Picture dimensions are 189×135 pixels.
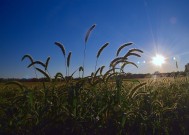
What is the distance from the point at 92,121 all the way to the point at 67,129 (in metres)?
0.36

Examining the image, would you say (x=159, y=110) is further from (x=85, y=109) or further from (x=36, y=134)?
(x=36, y=134)

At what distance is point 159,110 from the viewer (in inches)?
197

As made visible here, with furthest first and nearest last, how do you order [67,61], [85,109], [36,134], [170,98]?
[170,98] → [67,61] → [85,109] → [36,134]

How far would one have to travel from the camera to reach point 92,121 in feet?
14.0

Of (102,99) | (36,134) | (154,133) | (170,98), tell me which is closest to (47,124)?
(36,134)

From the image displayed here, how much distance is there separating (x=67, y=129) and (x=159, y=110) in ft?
5.40

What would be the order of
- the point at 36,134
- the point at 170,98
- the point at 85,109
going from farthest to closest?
the point at 170,98
the point at 85,109
the point at 36,134

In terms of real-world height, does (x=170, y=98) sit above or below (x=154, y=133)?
above

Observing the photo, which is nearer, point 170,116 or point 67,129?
point 67,129

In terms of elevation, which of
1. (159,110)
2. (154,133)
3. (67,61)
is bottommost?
(154,133)

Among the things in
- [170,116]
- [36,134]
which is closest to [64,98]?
[36,134]

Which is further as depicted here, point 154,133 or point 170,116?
point 170,116

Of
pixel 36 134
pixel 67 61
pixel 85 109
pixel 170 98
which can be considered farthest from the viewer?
pixel 170 98

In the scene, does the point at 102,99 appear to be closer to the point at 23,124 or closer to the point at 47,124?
the point at 47,124
